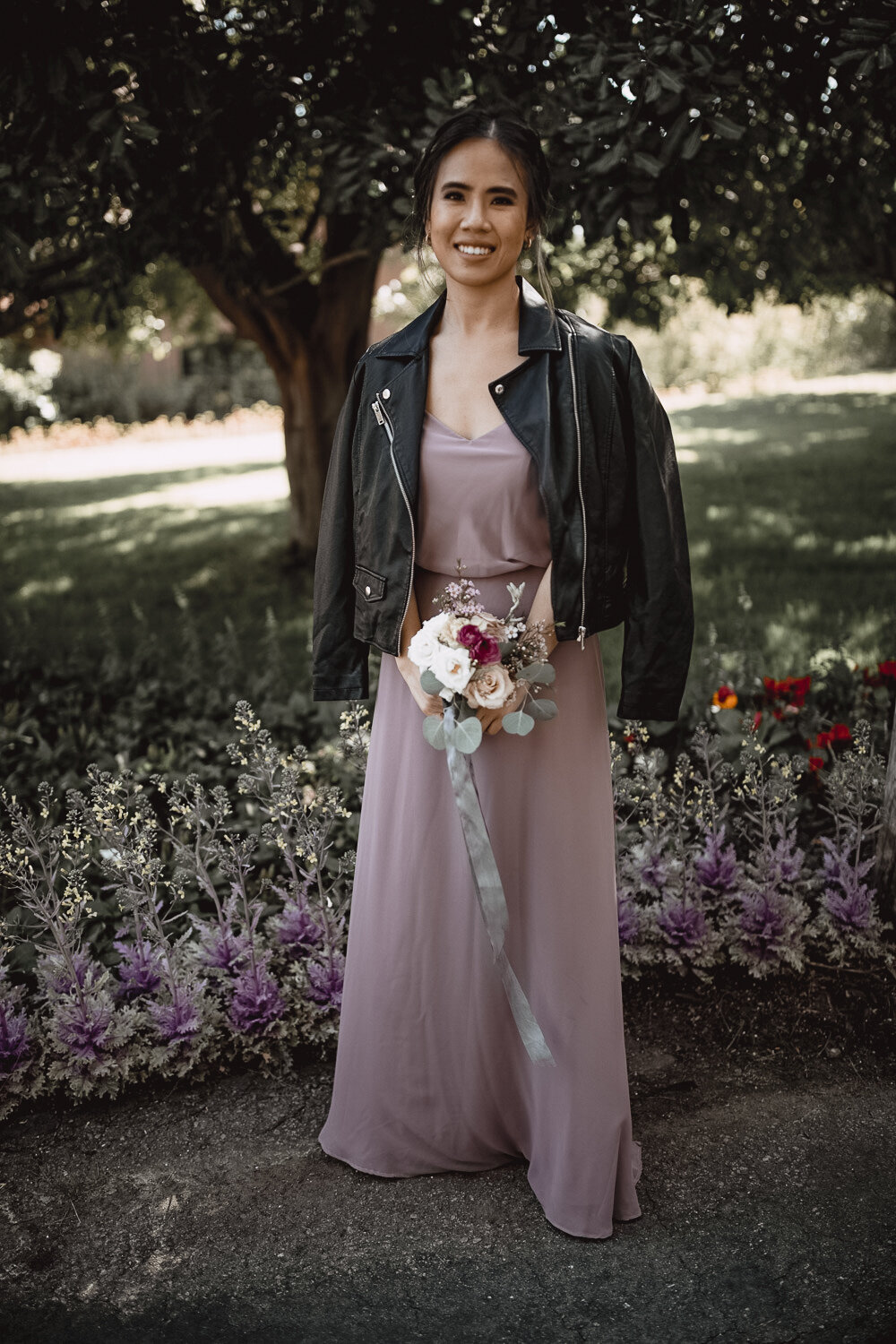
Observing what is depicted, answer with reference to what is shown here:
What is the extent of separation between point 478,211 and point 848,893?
2.41 metres

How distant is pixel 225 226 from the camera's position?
553 cm

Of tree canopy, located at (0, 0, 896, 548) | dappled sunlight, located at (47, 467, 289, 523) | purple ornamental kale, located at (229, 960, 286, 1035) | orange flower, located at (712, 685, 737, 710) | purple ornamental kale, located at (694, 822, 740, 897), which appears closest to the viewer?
purple ornamental kale, located at (229, 960, 286, 1035)

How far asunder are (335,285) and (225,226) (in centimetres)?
250

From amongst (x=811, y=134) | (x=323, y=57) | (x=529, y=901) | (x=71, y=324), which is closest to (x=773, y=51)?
(x=811, y=134)

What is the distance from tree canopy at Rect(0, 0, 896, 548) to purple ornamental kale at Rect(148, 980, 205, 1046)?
2.72m

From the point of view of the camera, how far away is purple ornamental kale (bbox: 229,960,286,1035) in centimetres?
321

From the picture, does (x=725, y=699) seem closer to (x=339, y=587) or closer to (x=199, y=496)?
(x=339, y=587)

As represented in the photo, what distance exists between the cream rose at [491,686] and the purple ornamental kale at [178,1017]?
4.95ft

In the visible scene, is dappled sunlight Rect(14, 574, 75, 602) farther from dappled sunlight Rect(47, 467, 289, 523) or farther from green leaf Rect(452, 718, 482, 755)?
green leaf Rect(452, 718, 482, 755)

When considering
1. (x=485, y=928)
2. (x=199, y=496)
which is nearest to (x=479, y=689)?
(x=485, y=928)

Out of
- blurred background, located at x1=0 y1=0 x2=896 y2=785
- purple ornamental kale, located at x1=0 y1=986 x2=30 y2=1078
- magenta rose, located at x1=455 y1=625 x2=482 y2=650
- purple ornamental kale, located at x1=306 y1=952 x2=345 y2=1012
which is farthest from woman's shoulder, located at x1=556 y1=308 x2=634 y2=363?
purple ornamental kale, located at x1=0 y1=986 x2=30 y2=1078

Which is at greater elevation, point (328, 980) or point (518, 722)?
point (518, 722)

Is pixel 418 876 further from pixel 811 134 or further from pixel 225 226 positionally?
pixel 811 134

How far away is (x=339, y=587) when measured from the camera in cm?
261
